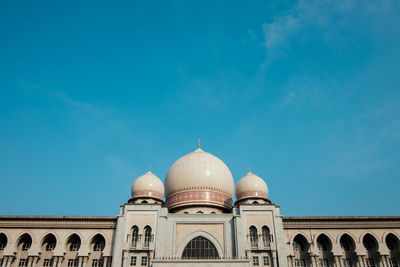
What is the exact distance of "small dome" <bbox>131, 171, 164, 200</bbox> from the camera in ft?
99.1

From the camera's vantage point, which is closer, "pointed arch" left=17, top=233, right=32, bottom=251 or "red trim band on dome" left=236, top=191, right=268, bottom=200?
"pointed arch" left=17, top=233, right=32, bottom=251

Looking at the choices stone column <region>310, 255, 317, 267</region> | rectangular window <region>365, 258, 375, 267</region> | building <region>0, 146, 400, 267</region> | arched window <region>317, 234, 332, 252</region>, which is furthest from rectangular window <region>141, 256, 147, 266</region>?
rectangular window <region>365, 258, 375, 267</region>

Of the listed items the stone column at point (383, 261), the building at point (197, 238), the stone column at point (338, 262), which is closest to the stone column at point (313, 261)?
the building at point (197, 238)

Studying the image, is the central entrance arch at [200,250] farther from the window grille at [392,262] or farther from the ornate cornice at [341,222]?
the window grille at [392,262]

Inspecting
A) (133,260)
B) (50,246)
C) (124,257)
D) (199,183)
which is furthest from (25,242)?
A: (199,183)

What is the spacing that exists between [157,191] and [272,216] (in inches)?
432

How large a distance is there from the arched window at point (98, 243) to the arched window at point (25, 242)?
18.6 feet

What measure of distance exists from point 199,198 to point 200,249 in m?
5.44

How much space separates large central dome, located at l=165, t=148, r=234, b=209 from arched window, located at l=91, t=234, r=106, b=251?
22.6 feet

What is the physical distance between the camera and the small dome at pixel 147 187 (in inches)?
1189

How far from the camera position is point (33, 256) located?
26.5 metres

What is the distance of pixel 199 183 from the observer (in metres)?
30.9

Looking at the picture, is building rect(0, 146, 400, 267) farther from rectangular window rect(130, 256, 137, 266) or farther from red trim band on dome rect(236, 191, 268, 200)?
red trim band on dome rect(236, 191, 268, 200)

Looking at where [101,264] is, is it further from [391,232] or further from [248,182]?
[391,232]
